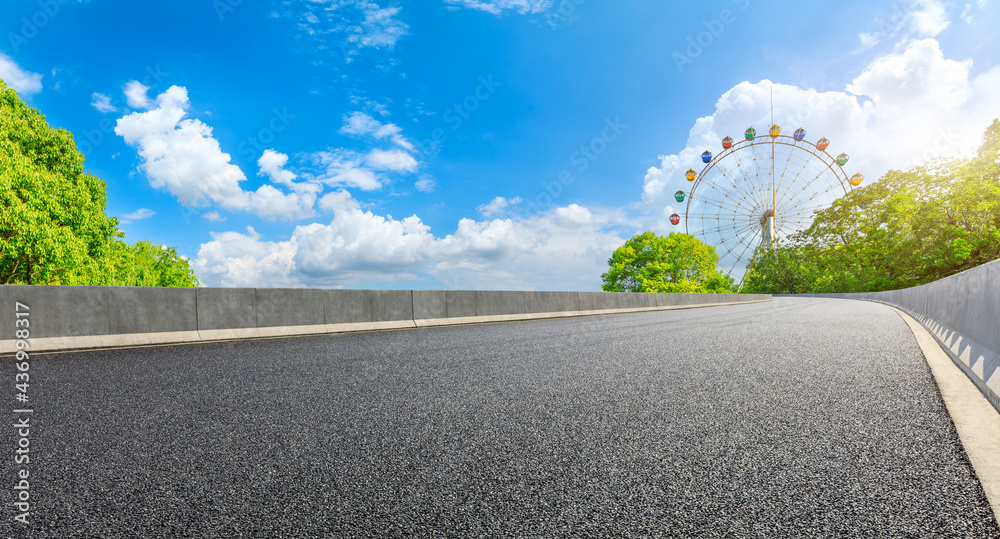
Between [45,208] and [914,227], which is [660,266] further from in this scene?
[45,208]

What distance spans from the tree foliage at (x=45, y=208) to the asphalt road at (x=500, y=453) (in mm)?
23189

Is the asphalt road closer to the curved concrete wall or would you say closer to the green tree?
the curved concrete wall

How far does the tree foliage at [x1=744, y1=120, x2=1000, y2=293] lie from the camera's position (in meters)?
43.2

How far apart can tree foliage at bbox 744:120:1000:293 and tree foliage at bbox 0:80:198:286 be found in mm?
63936

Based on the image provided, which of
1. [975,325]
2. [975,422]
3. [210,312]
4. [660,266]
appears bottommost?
[975,422]

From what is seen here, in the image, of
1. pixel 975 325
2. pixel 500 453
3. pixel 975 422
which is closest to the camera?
pixel 500 453

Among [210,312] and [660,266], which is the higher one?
[660,266]

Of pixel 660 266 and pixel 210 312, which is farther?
pixel 660 266

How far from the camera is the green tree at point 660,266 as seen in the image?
226 feet

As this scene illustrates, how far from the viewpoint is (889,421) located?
321cm

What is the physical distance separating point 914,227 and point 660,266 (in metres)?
27.4

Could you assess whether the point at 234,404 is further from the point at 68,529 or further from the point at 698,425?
the point at 698,425

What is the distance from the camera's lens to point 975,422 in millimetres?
3129

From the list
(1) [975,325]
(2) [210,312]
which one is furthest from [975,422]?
(2) [210,312]
